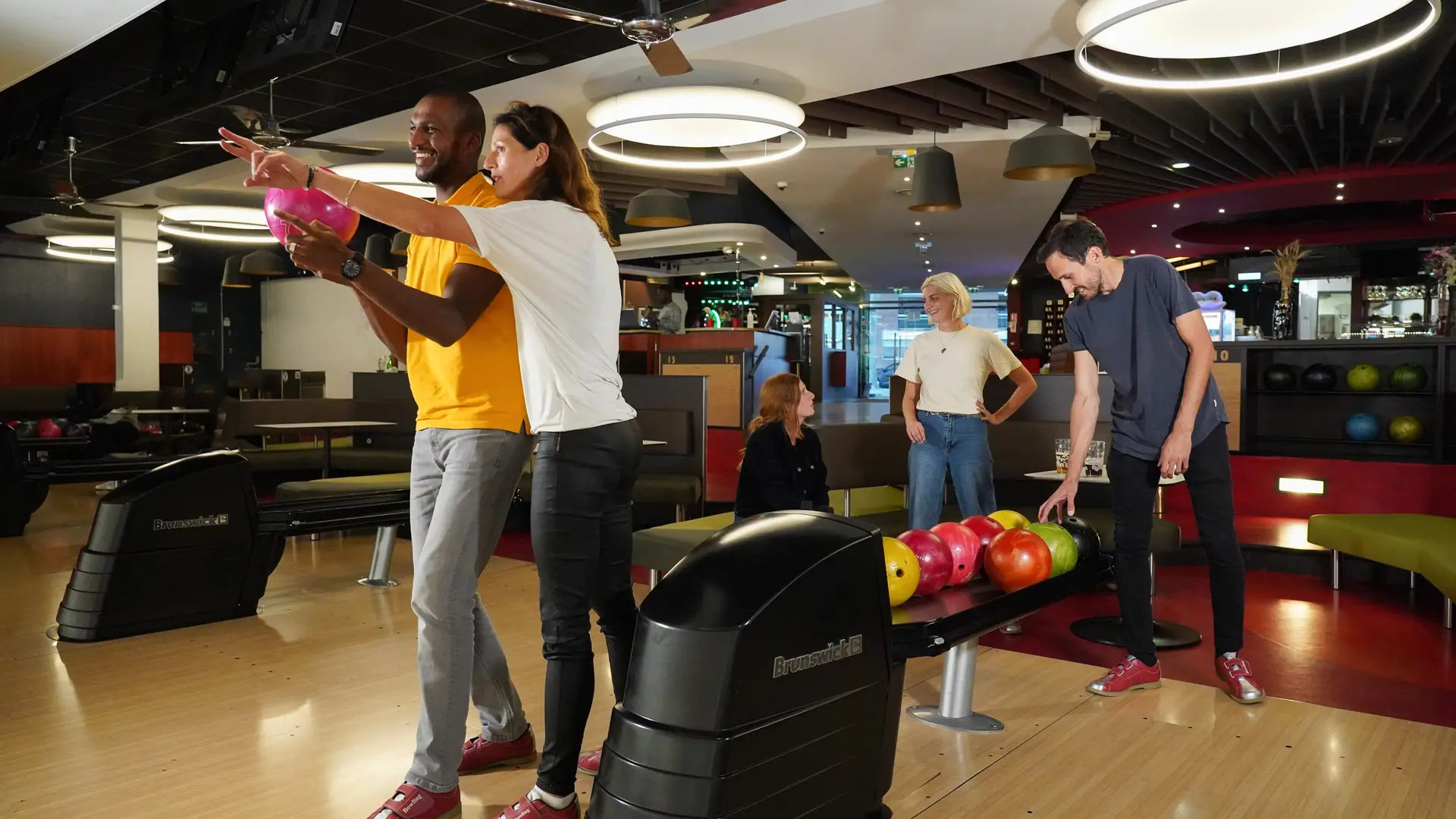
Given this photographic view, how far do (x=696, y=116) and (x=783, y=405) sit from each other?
3223 millimetres

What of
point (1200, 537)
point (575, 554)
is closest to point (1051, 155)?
point (1200, 537)

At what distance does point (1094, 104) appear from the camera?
779cm

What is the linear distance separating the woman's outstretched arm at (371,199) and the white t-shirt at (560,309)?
10 centimetres

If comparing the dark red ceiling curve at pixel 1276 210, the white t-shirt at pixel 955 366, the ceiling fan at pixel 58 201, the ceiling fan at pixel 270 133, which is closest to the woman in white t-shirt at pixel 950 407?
the white t-shirt at pixel 955 366

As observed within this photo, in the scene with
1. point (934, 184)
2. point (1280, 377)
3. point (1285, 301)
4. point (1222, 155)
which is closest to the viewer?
point (1280, 377)

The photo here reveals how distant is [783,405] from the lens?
3.70m

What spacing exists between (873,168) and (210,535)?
7.52 metres

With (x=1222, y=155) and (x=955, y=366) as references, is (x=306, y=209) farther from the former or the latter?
(x=1222, y=155)

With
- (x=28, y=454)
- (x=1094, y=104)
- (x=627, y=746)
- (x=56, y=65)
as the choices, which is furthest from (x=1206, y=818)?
(x=28, y=454)

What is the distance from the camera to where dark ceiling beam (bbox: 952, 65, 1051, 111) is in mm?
6871

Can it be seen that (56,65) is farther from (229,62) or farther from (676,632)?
(676,632)

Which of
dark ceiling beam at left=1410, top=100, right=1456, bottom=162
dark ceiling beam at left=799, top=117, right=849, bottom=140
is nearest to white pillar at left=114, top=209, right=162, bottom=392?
dark ceiling beam at left=799, top=117, right=849, bottom=140

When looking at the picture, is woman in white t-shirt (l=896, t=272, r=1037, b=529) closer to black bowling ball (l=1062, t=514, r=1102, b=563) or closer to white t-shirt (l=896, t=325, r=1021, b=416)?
white t-shirt (l=896, t=325, r=1021, b=416)

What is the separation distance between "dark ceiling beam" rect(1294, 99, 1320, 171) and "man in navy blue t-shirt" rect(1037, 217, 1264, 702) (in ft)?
19.7
